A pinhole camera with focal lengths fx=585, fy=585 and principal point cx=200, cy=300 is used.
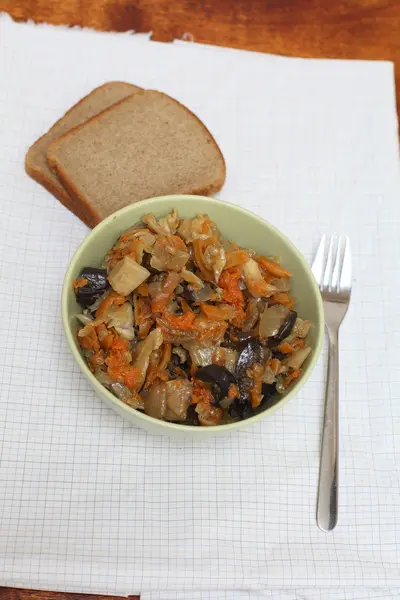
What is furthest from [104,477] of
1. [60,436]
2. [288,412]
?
[288,412]

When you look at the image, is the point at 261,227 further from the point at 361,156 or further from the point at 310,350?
the point at 361,156

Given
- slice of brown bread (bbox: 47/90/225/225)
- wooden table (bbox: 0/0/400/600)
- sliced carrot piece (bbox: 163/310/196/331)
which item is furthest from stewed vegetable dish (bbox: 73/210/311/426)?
wooden table (bbox: 0/0/400/600)

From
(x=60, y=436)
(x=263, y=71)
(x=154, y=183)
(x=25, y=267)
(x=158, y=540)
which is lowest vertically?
(x=158, y=540)

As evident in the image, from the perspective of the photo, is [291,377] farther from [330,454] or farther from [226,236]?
[226,236]

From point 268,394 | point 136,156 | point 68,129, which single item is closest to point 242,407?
point 268,394

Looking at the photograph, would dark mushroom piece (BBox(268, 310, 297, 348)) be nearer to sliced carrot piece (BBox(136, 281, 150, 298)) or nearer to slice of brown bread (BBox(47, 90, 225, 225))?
sliced carrot piece (BBox(136, 281, 150, 298))

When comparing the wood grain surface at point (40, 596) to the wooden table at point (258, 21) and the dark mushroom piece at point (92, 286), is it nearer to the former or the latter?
the dark mushroom piece at point (92, 286)
